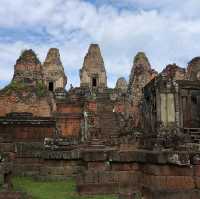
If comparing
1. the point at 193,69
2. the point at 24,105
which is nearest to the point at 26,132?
the point at 24,105

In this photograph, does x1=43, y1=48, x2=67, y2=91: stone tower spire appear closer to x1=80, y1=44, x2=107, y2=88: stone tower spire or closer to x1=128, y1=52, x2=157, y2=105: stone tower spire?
x1=80, y1=44, x2=107, y2=88: stone tower spire

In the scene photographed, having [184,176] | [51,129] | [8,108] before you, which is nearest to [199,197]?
[184,176]

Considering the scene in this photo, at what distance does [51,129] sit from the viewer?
666 inches

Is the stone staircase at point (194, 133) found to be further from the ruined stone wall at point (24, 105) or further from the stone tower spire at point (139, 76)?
the stone tower spire at point (139, 76)

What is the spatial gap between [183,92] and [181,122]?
165 centimetres

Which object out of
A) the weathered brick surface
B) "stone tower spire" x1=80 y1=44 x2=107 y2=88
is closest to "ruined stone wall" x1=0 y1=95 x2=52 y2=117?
the weathered brick surface

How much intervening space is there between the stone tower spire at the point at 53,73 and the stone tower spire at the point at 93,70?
2.75 meters

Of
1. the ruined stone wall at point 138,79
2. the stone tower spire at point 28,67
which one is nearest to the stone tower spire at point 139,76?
the ruined stone wall at point 138,79

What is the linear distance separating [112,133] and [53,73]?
21.4 metres

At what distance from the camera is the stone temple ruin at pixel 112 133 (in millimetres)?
8211

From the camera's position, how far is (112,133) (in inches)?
1292

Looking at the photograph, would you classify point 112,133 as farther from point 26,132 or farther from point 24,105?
point 26,132

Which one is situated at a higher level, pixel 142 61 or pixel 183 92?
pixel 142 61

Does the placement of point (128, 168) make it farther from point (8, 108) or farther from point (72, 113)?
point (72, 113)
